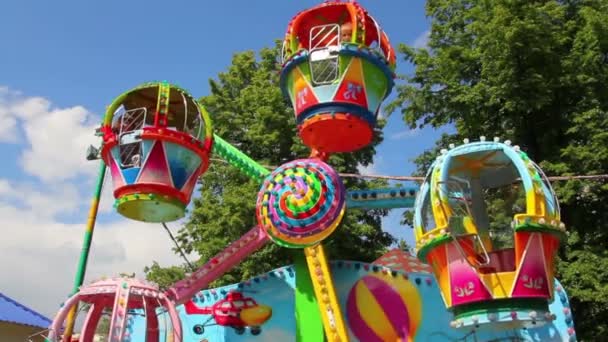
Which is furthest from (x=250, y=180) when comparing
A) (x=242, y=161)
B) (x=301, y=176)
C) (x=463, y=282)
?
(x=463, y=282)

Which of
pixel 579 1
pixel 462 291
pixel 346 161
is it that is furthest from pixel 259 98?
pixel 462 291

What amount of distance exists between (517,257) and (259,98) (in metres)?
12.3

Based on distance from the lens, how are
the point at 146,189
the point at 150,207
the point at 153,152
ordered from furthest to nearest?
the point at 150,207 → the point at 153,152 → the point at 146,189

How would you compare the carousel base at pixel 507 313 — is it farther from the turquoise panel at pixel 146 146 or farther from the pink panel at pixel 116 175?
the pink panel at pixel 116 175

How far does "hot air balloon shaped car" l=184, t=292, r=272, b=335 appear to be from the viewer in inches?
525

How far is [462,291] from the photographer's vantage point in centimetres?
863

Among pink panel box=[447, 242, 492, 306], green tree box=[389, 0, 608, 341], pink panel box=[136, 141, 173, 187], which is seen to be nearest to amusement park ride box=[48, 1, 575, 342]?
pink panel box=[136, 141, 173, 187]

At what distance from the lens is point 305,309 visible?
1273 cm

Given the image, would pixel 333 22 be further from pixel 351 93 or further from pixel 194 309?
pixel 194 309

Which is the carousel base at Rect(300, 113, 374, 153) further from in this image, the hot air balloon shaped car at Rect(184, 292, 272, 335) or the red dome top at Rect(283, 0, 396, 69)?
the hot air balloon shaped car at Rect(184, 292, 272, 335)

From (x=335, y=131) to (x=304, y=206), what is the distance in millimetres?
1551

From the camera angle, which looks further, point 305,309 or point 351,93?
point 305,309

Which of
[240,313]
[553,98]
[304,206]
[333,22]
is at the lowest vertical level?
[240,313]

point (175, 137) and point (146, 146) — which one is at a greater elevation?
point (175, 137)
